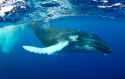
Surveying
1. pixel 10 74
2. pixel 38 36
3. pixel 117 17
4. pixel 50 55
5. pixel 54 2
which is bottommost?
pixel 10 74

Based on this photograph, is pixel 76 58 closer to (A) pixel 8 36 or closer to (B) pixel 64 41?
(B) pixel 64 41

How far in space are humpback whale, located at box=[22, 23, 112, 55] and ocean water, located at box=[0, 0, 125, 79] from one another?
3cm

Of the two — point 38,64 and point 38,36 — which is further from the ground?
point 38,36

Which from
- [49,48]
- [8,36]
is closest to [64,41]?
[49,48]

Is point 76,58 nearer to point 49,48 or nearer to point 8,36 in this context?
point 49,48

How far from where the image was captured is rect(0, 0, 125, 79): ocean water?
1.55 m

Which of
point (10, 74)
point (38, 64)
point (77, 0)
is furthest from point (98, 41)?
point (10, 74)

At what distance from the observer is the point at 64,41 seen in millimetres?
1574

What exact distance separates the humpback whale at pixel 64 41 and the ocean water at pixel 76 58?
0.03 meters

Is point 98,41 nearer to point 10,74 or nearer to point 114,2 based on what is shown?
point 114,2

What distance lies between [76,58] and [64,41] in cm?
14

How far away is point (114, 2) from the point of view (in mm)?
1583

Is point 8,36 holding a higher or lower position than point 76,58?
higher

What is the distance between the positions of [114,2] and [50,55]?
0.55 m
